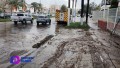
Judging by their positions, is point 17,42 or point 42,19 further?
point 42,19

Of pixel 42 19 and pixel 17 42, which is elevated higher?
pixel 42 19

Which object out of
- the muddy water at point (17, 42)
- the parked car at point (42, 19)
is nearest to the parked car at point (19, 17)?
the parked car at point (42, 19)

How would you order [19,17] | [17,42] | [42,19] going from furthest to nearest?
[19,17]
[42,19]
[17,42]

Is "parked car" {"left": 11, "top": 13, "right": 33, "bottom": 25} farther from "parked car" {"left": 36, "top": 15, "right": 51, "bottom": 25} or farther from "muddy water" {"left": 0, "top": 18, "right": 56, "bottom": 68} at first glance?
"muddy water" {"left": 0, "top": 18, "right": 56, "bottom": 68}

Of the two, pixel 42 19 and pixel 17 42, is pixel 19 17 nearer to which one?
pixel 42 19

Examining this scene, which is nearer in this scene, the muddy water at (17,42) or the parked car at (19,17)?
the muddy water at (17,42)

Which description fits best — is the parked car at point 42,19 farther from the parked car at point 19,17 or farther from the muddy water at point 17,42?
the muddy water at point 17,42

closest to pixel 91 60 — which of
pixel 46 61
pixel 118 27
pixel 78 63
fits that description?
pixel 78 63

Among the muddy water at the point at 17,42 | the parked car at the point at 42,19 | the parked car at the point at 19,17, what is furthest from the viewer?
the parked car at the point at 19,17

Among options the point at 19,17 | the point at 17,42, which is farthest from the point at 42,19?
the point at 17,42

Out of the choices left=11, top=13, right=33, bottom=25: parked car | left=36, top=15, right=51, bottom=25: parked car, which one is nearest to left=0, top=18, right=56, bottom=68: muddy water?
left=36, top=15, right=51, bottom=25: parked car

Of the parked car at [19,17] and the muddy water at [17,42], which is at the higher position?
the parked car at [19,17]

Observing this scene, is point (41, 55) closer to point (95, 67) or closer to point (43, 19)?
point (95, 67)

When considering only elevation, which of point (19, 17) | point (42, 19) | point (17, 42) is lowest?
point (17, 42)
